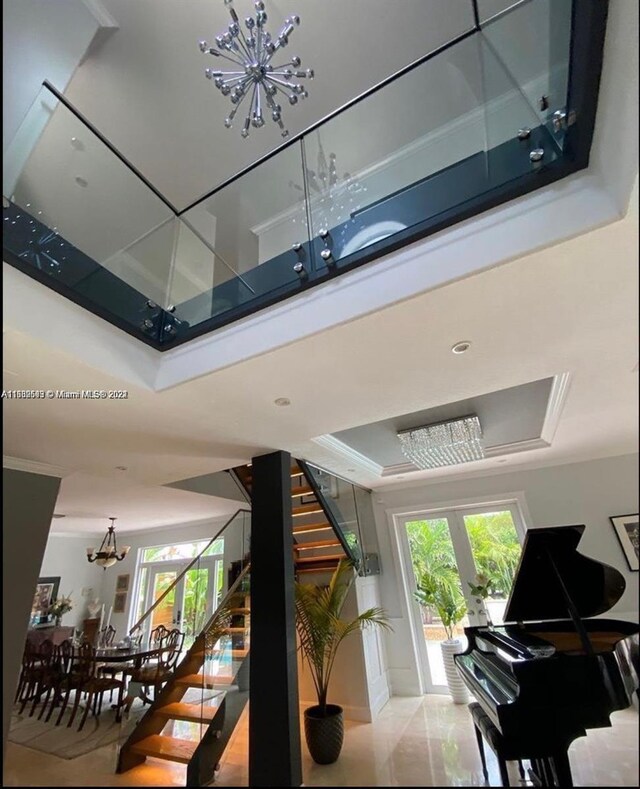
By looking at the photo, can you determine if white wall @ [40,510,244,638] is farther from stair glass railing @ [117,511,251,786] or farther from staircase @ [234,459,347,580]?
staircase @ [234,459,347,580]

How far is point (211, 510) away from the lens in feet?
21.4

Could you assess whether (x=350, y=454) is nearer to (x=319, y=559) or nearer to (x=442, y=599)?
(x=319, y=559)

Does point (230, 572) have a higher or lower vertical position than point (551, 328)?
lower

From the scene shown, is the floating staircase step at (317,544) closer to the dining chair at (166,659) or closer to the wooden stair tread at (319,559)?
the wooden stair tread at (319,559)

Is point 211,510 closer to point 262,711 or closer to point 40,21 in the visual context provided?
point 262,711

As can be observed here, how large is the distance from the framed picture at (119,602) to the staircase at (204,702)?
442 centimetres

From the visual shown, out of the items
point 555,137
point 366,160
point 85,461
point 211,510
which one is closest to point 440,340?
point 555,137

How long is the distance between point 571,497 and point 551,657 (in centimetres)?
118

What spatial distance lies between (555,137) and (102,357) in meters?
2.36

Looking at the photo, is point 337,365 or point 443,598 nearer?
point 443,598

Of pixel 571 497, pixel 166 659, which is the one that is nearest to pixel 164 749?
pixel 571 497

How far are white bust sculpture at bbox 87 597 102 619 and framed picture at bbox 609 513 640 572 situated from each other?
8.55 metres

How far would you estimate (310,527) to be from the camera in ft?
15.5

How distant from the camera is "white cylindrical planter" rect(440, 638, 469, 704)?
210 cm
